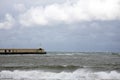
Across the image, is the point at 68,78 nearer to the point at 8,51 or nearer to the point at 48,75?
the point at 48,75

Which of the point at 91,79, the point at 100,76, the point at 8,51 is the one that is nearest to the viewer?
the point at 91,79

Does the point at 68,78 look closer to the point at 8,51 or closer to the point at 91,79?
the point at 91,79

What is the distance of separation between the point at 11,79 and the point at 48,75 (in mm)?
3858

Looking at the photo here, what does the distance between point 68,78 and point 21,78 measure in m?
4.10

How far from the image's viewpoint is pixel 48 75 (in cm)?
2622

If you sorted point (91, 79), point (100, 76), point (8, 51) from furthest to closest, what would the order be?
point (8, 51) → point (100, 76) → point (91, 79)

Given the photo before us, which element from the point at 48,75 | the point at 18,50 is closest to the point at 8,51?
the point at 18,50

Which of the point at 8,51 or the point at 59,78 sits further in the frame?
the point at 8,51

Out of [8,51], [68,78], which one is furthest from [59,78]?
[8,51]

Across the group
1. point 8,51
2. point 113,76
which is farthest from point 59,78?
point 8,51

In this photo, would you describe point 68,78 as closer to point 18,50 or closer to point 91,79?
point 91,79

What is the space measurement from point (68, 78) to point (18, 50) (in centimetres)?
9179

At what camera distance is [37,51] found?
370 ft

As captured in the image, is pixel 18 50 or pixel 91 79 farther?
pixel 18 50
